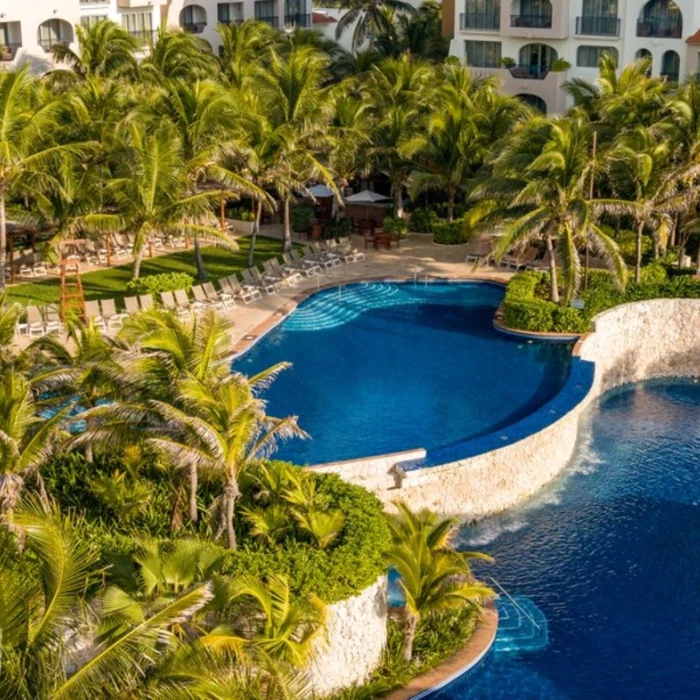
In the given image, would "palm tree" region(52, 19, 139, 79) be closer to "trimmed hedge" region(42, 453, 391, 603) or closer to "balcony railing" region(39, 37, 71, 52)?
"balcony railing" region(39, 37, 71, 52)

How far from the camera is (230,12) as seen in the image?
6241 cm

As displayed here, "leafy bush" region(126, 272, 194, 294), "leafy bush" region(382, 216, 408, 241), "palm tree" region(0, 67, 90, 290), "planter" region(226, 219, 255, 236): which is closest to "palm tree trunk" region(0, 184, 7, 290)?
"palm tree" region(0, 67, 90, 290)

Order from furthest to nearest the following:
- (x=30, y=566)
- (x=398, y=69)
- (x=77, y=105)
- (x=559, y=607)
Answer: (x=398, y=69), (x=77, y=105), (x=559, y=607), (x=30, y=566)

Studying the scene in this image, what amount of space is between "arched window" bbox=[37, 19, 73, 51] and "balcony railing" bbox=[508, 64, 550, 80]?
20697 millimetres

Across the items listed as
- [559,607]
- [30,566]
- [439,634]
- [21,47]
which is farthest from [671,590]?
[21,47]

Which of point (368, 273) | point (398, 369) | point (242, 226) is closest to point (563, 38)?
point (242, 226)

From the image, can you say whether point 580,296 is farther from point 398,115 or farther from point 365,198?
point 365,198

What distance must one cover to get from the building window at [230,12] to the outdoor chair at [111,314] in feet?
109

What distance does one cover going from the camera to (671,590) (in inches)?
856

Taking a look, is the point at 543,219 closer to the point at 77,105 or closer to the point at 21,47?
the point at 77,105

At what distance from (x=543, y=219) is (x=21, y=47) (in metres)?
31.2

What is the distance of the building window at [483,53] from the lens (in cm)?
5291

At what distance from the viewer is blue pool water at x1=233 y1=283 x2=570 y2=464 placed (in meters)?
26.0

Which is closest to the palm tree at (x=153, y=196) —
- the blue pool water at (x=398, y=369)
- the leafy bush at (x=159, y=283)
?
the leafy bush at (x=159, y=283)
